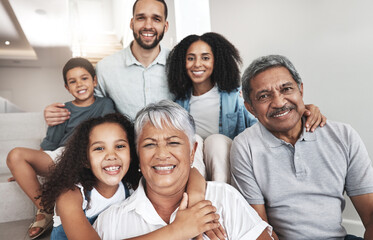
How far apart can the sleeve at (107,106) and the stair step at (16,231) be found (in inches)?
33.9

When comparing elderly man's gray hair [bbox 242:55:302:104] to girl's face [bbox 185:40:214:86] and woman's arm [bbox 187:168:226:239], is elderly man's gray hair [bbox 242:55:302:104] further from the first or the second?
girl's face [bbox 185:40:214:86]

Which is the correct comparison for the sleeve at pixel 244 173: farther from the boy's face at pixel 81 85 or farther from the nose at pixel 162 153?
the boy's face at pixel 81 85

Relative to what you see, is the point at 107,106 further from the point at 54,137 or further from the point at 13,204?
the point at 13,204

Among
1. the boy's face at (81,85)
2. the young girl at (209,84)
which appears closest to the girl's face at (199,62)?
the young girl at (209,84)

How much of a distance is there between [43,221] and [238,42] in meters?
2.23

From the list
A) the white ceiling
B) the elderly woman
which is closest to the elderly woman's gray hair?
the elderly woman

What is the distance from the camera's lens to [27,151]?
1.59m

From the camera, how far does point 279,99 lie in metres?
1.19

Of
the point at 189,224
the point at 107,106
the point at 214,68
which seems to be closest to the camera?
the point at 189,224

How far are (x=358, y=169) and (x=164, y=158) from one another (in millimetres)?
864

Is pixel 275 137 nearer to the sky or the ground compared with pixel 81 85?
nearer to the ground

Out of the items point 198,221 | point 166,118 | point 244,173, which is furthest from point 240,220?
point 166,118

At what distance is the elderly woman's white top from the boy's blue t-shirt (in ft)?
3.11

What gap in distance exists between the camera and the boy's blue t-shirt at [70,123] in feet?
6.01
